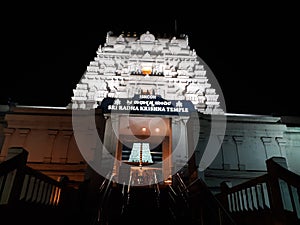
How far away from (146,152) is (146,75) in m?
8.31

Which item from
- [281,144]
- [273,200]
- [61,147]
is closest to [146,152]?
[61,147]

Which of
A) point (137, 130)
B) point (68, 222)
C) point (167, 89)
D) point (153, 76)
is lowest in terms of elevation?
point (68, 222)

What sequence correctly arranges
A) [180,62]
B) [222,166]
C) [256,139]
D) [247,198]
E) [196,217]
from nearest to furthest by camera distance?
[247,198] → [196,217] → [222,166] → [256,139] → [180,62]

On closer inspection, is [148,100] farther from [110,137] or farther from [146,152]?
[146,152]

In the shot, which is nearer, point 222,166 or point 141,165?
point 222,166

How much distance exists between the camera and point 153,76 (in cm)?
2294

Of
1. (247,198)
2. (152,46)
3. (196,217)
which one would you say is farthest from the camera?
(152,46)

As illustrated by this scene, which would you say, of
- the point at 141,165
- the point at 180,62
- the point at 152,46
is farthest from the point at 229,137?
the point at 152,46

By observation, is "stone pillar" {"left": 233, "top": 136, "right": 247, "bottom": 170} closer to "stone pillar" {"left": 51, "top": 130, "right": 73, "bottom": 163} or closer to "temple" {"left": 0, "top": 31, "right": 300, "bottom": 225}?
"temple" {"left": 0, "top": 31, "right": 300, "bottom": 225}

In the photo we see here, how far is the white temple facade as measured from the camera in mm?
21438

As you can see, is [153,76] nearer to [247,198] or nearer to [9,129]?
[9,129]

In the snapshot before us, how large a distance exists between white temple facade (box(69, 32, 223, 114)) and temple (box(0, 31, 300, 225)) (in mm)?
113

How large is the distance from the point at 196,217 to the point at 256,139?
9.40 meters

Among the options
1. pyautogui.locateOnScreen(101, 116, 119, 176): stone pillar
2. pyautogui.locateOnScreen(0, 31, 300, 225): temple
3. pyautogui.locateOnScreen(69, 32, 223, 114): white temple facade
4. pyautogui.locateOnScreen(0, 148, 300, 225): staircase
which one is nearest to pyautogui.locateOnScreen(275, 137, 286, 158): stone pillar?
pyautogui.locateOnScreen(0, 31, 300, 225): temple
